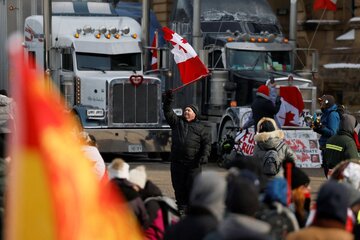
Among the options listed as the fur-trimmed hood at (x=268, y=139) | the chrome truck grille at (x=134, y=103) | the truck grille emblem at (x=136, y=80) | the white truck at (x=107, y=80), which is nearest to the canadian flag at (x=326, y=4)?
the white truck at (x=107, y=80)

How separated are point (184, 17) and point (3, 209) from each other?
1910 centimetres

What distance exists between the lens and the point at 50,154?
592 cm

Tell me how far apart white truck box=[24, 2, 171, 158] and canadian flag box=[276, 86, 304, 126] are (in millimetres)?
2303

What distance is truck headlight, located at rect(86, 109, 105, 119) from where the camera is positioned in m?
24.1

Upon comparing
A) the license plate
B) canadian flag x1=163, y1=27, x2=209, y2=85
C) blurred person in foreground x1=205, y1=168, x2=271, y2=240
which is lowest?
the license plate

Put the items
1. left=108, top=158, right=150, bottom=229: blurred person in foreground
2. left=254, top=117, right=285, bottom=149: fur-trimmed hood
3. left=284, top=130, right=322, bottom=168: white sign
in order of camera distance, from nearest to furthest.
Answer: left=108, top=158, right=150, bottom=229: blurred person in foreground → left=254, top=117, right=285, bottom=149: fur-trimmed hood → left=284, top=130, right=322, bottom=168: white sign

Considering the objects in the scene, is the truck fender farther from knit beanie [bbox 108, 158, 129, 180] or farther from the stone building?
knit beanie [bbox 108, 158, 129, 180]

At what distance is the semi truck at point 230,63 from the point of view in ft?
82.9

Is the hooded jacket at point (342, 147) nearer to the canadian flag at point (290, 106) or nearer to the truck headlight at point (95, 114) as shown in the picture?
the canadian flag at point (290, 106)

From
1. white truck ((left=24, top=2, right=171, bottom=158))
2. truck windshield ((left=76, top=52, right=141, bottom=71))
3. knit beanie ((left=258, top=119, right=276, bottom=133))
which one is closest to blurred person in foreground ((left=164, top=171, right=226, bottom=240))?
knit beanie ((left=258, top=119, right=276, bottom=133))

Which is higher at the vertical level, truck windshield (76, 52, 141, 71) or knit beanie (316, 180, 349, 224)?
knit beanie (316, 180, 349, 224)

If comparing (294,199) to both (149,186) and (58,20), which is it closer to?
(149,186)

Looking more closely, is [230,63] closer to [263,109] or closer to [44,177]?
[263,109]

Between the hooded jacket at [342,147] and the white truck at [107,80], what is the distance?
9.17 m
